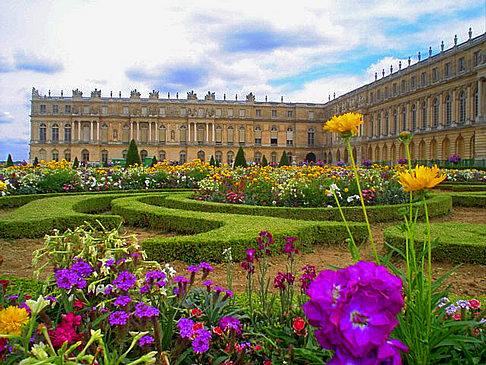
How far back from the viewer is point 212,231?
5441 mm

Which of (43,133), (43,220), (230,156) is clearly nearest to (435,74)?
(230,156)

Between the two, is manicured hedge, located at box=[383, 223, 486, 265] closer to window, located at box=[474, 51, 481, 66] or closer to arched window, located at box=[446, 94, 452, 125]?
window, located at box=[474, 51, 481, 66]

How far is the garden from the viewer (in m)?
1.22

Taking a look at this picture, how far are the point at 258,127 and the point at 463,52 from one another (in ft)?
94.1

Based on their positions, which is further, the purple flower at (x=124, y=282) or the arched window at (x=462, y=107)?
the arched window at (x=462, y=107)

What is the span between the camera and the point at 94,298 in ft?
7.30

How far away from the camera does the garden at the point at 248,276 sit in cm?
122

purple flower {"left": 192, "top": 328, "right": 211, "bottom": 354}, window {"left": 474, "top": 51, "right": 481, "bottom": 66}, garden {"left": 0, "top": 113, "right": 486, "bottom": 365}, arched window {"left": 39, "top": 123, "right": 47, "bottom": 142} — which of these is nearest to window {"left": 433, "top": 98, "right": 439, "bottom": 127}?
window {"left": 474, "top": 51, "right": 481, "bottom": 66}

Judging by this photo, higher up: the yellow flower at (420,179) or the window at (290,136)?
the window at (290,136)

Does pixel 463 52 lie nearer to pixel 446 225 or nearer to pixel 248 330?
pixel 446 225

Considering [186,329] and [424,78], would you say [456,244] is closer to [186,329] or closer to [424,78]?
[186,329]

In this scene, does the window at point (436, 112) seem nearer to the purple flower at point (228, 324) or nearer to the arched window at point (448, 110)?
the arched window at point (448, 110)

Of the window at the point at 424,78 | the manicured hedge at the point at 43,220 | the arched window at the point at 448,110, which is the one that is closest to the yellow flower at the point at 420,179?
the manicured hedge at the point at 43,220

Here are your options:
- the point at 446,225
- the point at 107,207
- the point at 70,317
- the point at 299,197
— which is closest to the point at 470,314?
the point at 70,317
